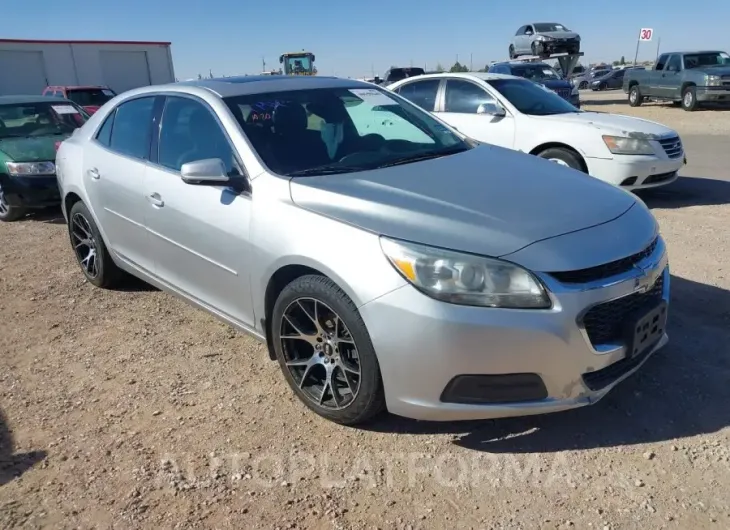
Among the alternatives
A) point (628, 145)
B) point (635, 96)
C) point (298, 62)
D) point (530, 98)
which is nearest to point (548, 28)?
point (635, 96)

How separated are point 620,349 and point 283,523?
157 cm

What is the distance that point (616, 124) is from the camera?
713 centimetres

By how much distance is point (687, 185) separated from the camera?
8.28 meters

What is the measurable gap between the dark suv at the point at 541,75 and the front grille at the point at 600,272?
1554cm

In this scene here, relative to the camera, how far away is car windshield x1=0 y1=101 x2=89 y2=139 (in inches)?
326

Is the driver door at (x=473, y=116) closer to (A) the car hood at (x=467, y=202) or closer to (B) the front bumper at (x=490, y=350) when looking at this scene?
(A) the car hood at (x=467, y=202)

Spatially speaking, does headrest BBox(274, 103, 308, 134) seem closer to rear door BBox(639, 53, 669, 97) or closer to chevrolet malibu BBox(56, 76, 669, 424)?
chevrolet malibu BBox(56, 76, 669, 424)

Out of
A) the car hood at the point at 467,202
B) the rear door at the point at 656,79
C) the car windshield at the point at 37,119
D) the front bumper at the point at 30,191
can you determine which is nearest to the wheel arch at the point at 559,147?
the car hood at the point at 467,202

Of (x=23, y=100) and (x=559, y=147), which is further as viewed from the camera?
(x=23, y=100)

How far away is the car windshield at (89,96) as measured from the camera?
16.0 metres

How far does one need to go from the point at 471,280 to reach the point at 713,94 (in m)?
19.5

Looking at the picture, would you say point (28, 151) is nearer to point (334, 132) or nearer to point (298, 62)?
point (334, 132)

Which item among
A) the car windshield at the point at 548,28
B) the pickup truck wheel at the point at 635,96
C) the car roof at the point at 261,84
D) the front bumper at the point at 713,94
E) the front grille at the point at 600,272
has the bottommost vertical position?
the pickup truck wheel at the point at 635,96

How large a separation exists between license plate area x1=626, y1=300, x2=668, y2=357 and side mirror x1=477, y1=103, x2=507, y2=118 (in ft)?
17.0
